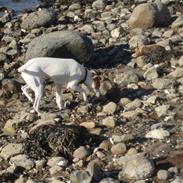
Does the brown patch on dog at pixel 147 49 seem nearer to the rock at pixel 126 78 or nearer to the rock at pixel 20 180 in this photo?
the rock at pixel 126 78

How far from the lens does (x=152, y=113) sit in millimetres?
12289

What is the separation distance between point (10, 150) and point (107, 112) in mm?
2373

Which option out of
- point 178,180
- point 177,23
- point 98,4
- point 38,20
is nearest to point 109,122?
point 178,180

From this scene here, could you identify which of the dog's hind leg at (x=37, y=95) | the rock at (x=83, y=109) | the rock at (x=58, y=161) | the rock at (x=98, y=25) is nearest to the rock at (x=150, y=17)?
the rock at (x=98, y=25)

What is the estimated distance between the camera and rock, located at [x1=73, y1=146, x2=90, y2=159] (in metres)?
10.7

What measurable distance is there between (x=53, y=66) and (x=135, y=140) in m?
2.70

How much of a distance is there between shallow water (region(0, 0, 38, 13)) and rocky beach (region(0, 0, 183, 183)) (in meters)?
6.73

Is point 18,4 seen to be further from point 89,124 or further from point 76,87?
point 89,124

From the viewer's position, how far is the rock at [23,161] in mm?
10651

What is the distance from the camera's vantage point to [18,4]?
27.8 m

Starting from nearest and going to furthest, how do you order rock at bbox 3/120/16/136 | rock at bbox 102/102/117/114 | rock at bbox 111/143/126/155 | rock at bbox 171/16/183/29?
rock at bbox 111/143/126/155 < rock at bbox 3/120/16/136 < rock at bbox 102/102/117/114 < rock at bbox 171/16/183/29

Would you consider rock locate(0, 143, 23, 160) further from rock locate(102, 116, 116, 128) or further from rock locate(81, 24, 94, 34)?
rock locate(81, 24, 94, 34)

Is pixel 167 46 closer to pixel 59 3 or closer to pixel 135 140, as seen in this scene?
pixel 135 140

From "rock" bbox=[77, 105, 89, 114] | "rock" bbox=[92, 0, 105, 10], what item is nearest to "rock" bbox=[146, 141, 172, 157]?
"rock" bbox=[77, 105, 89, 114]
